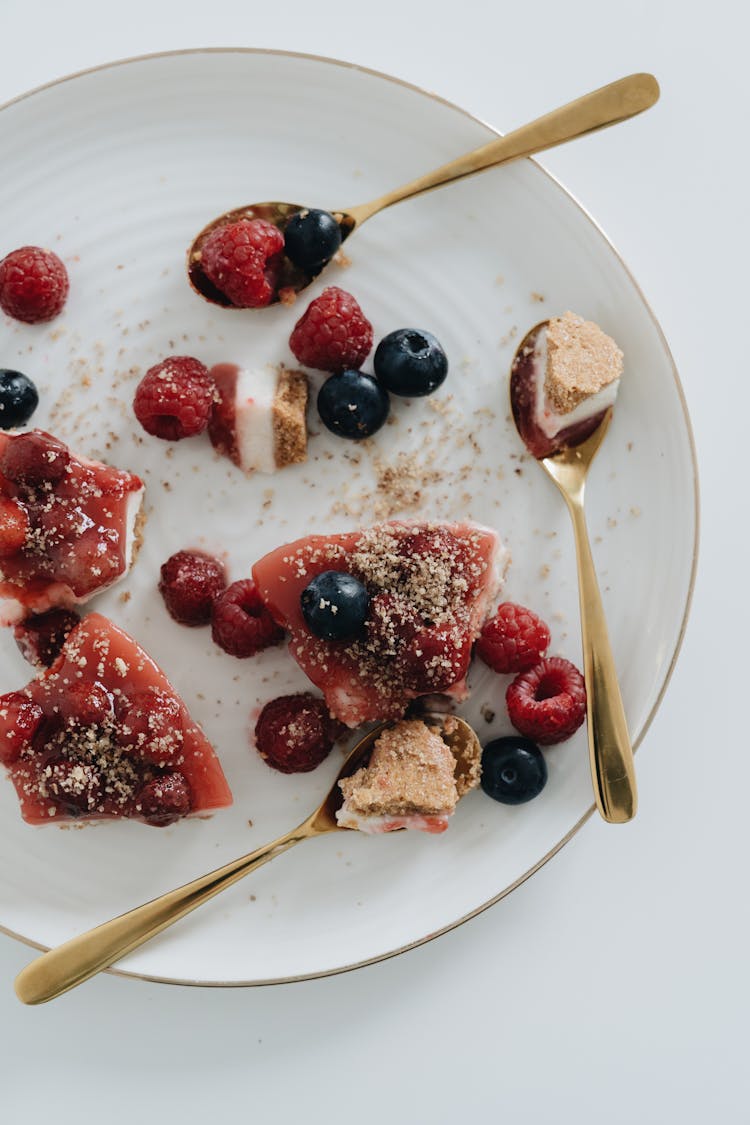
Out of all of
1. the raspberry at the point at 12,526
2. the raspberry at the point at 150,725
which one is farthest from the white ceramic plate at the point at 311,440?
the raspberry at the point at 12,526

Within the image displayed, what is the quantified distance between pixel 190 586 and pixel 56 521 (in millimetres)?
333

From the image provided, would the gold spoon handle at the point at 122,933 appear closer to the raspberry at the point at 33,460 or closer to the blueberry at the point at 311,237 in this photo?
the raspberry at the point at 33,460

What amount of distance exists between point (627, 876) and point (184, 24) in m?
2.39

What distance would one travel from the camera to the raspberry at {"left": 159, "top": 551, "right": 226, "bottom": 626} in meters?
2.04

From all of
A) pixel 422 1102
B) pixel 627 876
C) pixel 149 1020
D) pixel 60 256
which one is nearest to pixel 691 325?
pixel 627 876

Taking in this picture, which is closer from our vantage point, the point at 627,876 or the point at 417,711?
the point at 417,711

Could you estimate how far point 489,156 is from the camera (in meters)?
2.01

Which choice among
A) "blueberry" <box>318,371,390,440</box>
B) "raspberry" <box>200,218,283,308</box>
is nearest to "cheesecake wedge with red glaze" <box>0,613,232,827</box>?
"blueberry" <box>318,371,390,440</box>

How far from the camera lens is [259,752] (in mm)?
2068

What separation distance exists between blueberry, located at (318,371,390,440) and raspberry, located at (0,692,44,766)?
0.93 m

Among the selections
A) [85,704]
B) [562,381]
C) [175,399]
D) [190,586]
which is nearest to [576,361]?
[562,381]

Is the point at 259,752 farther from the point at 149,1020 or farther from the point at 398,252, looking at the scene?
the point at 398,252

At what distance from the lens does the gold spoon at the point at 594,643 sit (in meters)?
1.94

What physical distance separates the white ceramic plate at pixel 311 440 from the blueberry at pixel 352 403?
0.07 meters
